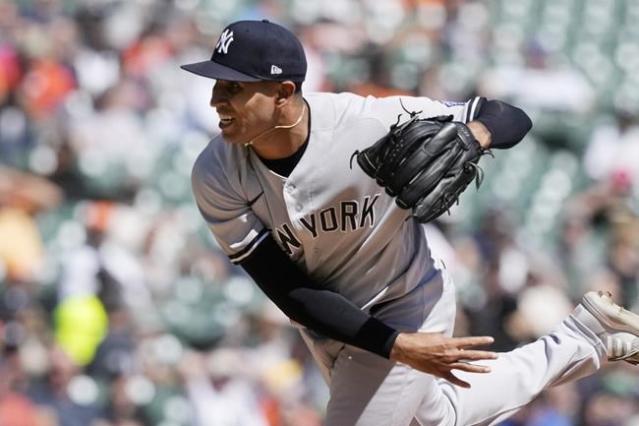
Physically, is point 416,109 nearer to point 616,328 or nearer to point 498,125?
point 498,125

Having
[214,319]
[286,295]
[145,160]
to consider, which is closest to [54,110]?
[145,160]

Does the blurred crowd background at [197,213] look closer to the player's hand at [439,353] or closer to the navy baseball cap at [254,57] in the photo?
the player's hand at [439,353]

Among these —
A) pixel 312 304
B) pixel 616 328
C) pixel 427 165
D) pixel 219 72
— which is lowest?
pixel 616 328

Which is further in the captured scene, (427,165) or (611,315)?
(611,315)

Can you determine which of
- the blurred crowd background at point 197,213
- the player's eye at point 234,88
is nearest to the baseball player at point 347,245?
the player's eye at point 234,88

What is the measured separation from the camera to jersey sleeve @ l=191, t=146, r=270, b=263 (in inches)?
160

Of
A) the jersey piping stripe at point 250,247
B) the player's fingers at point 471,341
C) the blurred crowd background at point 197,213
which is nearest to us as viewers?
the player's fingers at point 471,341

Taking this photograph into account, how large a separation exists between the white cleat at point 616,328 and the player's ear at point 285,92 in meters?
1.21

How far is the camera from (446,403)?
432cm

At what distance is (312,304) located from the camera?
13.3ft

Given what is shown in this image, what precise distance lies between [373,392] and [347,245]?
17.8 inches

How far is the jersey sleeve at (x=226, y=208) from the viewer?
4.06 m

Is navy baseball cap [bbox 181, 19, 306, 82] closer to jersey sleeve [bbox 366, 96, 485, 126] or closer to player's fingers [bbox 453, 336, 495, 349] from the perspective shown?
jersey sleeve [bbox 366, 96, 485, 126]

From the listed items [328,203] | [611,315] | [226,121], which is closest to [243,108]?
[226,121]
